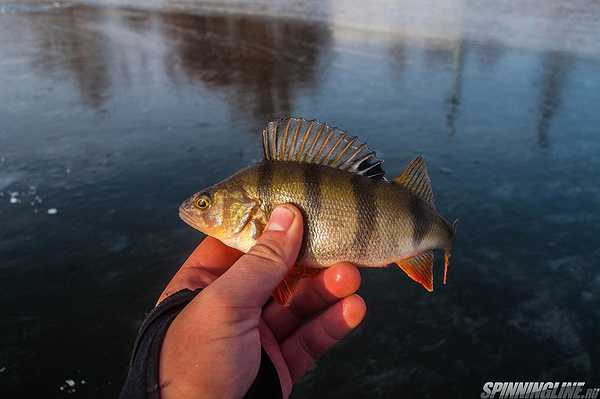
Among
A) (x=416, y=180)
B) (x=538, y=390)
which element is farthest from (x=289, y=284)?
(x=538, y=390)

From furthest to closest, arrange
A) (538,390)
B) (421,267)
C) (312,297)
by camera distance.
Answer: (538,390), (312,297), (421,267)

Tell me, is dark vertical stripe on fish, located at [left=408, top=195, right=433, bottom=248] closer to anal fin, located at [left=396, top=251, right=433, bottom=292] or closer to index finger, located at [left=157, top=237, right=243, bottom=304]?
anal fin, located at [left=396, top=251, right=433, bottom=292]

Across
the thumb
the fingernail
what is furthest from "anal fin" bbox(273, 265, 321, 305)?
the fingernail

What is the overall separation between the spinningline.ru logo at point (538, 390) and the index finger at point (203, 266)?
258 cm

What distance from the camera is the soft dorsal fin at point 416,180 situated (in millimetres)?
2729

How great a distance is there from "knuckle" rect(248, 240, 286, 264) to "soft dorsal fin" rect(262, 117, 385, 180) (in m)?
0.52

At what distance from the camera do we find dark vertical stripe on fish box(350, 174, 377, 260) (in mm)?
2510

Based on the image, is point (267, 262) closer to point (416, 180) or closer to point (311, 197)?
point (311, 197)

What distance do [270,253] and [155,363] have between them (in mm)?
771

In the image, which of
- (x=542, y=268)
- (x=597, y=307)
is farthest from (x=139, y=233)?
(x=597, y=307)

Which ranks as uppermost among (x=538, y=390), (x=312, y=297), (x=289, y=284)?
(x=289, y=284)

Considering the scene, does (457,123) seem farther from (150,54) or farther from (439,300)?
(150,54)

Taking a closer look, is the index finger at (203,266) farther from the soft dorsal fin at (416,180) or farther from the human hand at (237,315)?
the soft dorsal fin at (416,180)

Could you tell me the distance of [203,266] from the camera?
309 cm
